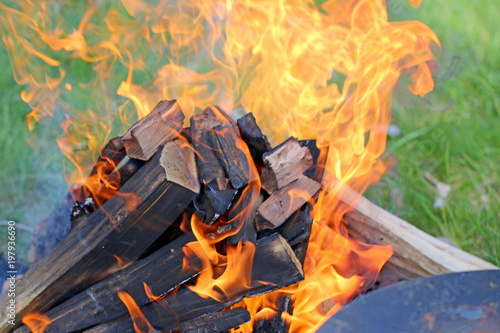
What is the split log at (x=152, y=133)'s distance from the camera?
1897mm

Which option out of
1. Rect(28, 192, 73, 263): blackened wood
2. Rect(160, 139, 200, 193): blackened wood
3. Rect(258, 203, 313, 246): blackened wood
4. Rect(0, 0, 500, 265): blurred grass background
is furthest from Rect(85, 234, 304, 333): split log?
Rect(0, 0, 500, 265): blurred grass background

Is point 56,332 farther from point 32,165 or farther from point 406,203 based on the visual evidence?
point 406,203

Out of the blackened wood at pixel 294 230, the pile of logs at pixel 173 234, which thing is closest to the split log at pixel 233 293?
the pile of logs at pixel 173 234

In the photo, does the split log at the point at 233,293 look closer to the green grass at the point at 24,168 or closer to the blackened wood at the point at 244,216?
the blackened wood at the point at 244,216

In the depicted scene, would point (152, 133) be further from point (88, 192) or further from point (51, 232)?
point (51, 232)

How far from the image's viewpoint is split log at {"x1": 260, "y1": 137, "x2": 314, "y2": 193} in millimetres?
1912

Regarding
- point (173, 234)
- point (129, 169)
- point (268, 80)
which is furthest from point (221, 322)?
point (268, 80)

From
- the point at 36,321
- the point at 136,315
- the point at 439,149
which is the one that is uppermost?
the point at 36,321

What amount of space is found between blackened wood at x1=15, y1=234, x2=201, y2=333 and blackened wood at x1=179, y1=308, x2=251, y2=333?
0.20m

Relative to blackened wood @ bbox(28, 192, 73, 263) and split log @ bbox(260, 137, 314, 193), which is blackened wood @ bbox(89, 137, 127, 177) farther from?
split log @ bbox(260, 137, 314, 193)

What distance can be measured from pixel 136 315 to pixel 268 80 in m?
1.67

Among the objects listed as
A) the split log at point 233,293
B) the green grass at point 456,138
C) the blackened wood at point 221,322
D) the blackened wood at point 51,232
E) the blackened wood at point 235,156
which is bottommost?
the green grass at point 456,138

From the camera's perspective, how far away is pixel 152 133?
6.32 ft

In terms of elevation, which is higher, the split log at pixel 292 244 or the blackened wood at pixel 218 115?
the blackened wood at pixel 218 115
